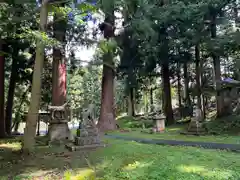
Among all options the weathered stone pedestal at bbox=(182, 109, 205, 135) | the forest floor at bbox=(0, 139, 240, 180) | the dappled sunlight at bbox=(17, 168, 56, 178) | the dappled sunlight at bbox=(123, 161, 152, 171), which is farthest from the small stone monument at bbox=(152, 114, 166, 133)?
the dappled sunlight at bbox=(17, 168, 56, 178)

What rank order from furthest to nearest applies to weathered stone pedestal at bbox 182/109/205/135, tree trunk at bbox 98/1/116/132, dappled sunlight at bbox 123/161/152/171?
1. tree trunk at bbox 98/1/116/132
2. weathered stone pedestal at bbox 182/109/205/135
3. dappled sunlight at bbox 123/161/152/171

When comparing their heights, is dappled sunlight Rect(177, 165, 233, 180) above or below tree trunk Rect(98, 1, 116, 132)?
below

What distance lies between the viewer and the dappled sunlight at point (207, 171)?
411cm

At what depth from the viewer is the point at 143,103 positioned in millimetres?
30531

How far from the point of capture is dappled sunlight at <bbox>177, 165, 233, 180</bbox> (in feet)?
13.5

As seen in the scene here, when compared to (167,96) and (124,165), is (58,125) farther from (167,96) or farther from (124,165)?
(167,96)

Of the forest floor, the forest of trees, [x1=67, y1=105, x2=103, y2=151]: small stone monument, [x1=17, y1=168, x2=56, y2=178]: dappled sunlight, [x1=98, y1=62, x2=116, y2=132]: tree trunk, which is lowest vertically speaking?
[x1=17, y1=168, x2=56, y2=178]: dappled sunlight

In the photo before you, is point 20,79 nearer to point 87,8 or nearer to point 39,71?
point 39,71

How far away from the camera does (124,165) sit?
5.09 metres

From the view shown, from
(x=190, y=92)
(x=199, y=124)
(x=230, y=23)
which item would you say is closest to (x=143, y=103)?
(x=190, y=92)

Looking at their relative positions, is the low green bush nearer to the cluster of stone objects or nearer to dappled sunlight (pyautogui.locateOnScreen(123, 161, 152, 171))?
the cluster of stone objects

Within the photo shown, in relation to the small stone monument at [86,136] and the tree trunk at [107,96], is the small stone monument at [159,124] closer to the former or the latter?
the tree trunk at [107,96]

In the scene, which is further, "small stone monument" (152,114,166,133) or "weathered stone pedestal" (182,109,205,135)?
"small stone monument" (152,114,166,133)

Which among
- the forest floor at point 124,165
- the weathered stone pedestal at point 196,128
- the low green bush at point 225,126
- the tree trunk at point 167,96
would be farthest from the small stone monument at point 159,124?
the forest floor at point 124,165
